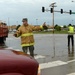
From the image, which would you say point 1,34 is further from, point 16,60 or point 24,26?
point 16,60

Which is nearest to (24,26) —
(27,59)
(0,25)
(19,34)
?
(19,34)

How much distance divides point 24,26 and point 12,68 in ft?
24.0

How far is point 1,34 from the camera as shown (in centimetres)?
2642

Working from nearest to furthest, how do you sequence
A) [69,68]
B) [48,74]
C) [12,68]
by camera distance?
[12,68] → [48,74] → [69,68]

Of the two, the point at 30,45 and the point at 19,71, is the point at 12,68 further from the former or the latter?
the point at 30,45

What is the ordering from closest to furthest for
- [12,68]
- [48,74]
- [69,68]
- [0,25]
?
[12,68], [48,74], [69,68], [0,25]

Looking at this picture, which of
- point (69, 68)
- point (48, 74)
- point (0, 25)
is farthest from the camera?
point (0, 25)

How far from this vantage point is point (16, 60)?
431 centimetres

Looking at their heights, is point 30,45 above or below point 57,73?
above

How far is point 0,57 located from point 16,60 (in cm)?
22

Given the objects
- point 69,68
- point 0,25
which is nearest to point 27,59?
point 69,68

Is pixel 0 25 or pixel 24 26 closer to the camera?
pixel 24 26

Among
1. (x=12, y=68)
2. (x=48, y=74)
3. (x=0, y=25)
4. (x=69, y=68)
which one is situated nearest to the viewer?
(x=12, y=68)

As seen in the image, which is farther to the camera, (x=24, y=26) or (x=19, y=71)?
(x=24, y=26)
